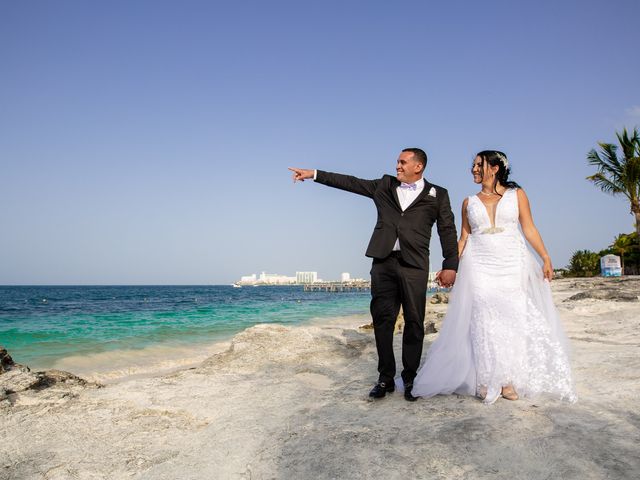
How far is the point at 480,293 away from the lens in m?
3.82

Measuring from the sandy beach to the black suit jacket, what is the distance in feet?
4.05

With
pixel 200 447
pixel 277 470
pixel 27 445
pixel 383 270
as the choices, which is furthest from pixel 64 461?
pixel 383 270

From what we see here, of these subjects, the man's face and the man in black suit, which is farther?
→ the man's face

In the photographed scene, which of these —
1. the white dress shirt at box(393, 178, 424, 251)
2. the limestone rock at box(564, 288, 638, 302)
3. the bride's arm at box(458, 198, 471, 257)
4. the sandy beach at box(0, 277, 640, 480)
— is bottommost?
the sandy beach at box(0, 277, 640, 480)

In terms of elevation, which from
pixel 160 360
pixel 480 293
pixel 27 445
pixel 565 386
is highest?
pixel 480 293

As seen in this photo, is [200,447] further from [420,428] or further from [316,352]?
[316,352]

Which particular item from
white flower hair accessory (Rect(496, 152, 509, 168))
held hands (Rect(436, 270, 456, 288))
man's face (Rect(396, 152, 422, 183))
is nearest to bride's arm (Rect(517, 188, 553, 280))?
white flower hair accessory (Rect(496, 152, 509, 168))

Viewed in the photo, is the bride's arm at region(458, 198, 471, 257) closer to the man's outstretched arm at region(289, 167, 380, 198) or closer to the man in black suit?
the man in black suit

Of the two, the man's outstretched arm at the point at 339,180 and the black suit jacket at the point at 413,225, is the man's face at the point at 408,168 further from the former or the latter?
the man's outstretched arm at the point at 339,180

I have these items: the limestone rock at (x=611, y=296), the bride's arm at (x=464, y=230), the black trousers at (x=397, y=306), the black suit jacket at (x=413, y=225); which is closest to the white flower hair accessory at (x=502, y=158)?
the bride's arm at (x=464, y=230)

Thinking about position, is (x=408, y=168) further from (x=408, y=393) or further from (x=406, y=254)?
(x=408, y=393)

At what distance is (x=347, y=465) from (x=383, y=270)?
186cm

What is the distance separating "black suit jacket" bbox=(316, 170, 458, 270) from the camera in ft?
12.4

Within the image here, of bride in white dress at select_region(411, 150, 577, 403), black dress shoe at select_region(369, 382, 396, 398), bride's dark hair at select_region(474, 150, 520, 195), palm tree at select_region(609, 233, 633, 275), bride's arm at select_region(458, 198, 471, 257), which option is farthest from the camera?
palm tree at select_region(609, 233, 633, 275)
